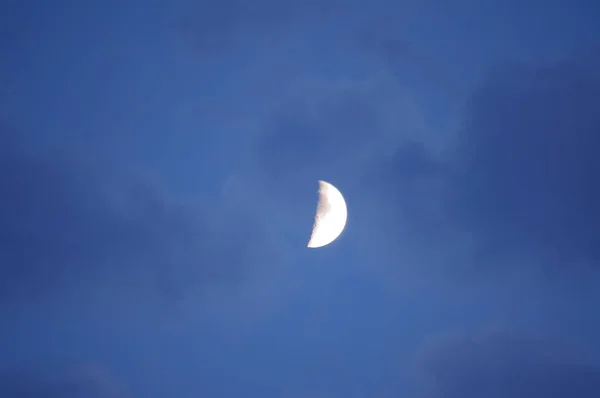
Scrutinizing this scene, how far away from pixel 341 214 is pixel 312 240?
12.5ft

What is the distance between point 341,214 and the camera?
3641 cm

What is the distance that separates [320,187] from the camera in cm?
3609

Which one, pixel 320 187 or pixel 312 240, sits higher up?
pixel 320 187

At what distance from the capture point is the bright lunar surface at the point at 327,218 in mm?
34206

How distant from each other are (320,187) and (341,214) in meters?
2.72

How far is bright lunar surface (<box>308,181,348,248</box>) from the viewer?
34206 mm

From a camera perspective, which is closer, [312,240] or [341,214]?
[312,240]

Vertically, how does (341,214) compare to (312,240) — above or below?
above

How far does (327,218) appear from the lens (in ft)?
114

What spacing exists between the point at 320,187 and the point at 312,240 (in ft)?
14.8

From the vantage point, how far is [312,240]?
34062 millimetres
